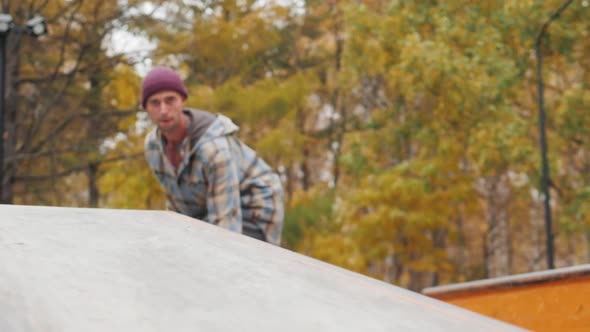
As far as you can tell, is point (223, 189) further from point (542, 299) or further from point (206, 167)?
point (542, 299)

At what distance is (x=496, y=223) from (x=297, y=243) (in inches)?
286

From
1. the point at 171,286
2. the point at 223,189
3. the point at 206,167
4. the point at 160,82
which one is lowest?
the point at 171,286

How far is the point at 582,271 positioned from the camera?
9.61ft

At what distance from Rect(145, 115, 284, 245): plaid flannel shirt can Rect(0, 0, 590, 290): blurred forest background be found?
31.0ft

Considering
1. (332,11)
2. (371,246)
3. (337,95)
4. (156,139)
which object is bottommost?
(371,246)

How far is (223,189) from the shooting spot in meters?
3.81

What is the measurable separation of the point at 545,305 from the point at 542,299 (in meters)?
0.03

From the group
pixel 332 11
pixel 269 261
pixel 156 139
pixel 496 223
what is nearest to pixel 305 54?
pixel 332 11

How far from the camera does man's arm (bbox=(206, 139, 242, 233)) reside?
148 inches

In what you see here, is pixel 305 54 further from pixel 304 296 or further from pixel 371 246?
pixel 304 296

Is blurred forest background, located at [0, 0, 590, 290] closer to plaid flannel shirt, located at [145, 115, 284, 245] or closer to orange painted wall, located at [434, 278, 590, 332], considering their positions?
plaid flannel shirt, located at [145, 115, 284, 245]

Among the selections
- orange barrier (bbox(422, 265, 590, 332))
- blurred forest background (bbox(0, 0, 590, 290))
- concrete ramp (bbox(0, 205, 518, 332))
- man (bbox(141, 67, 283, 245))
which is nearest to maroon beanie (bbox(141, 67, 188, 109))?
man (bbox(141, 67, 283, 245))

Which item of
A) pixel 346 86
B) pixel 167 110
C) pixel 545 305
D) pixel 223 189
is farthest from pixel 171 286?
pixel 346 86

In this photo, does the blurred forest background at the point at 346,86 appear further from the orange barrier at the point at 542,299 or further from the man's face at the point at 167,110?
the orange barrier at the point at 542,299
